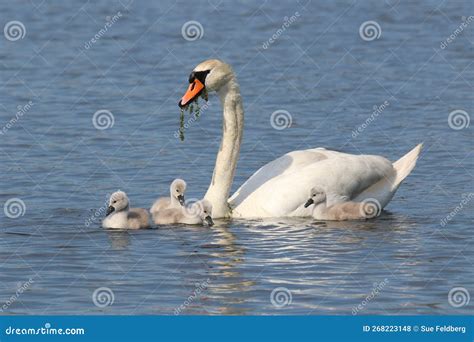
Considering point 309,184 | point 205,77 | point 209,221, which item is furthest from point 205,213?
point 205,77

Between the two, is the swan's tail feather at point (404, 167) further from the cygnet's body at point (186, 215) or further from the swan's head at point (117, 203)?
the swan's head at point (117, 203)

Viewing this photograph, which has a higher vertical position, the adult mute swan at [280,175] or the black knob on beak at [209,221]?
the adult mute swan at [280,175]

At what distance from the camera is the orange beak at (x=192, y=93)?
47.2 ft

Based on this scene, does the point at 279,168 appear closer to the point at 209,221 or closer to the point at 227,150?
the point at 227,150

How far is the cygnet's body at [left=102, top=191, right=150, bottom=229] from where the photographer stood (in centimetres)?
1405

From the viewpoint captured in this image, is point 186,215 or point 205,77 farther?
point 205,77

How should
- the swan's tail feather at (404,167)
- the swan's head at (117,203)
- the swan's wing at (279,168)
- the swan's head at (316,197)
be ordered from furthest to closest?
the swan's tail feather at (404,167) → the swan's wing at (279,168) → the swan's head at (316,197) → the swan's head at (117,203)

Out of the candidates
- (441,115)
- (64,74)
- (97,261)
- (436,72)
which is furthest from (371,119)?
(97,261)

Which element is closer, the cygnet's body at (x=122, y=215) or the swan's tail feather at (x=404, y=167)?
the cygnet's body at (x=122, y=215)

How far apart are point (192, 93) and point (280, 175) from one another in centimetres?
127

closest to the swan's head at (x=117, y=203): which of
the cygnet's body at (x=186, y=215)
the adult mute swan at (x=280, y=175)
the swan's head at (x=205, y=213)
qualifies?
the cygnet's body at (x=186, y=215)

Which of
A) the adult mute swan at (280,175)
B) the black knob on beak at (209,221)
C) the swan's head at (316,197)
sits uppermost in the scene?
the adult mute swan at (280,175)

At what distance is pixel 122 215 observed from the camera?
14062 mm

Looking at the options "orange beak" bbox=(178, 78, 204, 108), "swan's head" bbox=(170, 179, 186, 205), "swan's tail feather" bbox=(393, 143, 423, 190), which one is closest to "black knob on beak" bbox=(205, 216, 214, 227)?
"swan's head" bbox=(170, 179, 186, 205)
